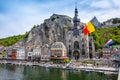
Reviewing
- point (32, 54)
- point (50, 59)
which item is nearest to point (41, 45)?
point (32, 54)

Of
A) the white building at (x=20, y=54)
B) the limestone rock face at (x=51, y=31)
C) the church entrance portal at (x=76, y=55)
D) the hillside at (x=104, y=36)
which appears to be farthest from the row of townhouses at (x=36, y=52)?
the hillside at (x=104, y=36)

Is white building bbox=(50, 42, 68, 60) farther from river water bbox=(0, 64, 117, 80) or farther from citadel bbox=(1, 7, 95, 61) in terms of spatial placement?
river water bbox=(0, 64, 117, 80)

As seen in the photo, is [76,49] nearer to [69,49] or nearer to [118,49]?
[69,49]

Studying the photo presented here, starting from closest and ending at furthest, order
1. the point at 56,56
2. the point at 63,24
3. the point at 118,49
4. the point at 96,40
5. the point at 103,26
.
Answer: the point at 118,49 → the point at 56,56 → the point at 96,40 → the point at 63,24 → the point at 103,26

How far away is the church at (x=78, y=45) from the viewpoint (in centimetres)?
12381

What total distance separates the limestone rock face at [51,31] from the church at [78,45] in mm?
9087

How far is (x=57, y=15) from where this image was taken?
506 feet

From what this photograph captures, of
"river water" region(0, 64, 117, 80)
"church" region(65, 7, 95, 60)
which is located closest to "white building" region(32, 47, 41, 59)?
"church" region(65, 7, 95, 60)

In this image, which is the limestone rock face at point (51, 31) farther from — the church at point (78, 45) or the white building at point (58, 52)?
the white building at point (58, 52)

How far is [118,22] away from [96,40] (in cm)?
4026

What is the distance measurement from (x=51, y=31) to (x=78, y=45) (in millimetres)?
23315

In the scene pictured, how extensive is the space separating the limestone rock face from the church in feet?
29.8

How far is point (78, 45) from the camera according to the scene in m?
126

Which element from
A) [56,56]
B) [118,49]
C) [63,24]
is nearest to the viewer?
[118,49]
